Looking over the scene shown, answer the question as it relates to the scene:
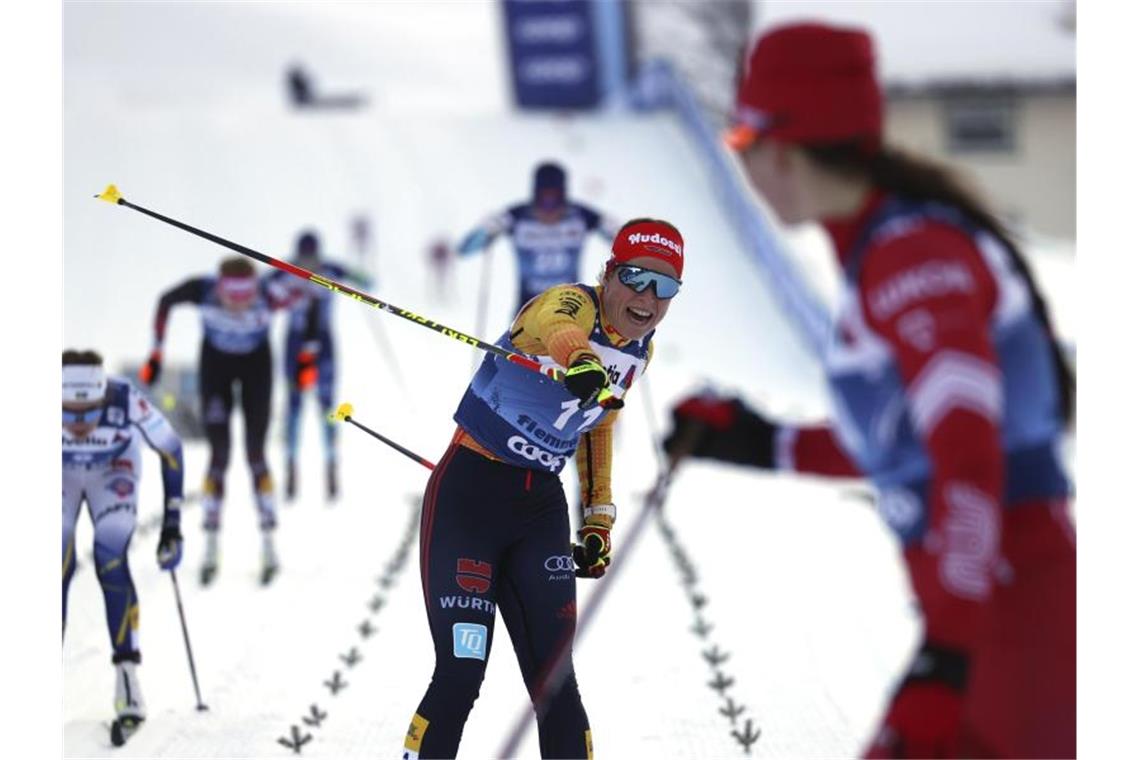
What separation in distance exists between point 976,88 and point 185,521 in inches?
506

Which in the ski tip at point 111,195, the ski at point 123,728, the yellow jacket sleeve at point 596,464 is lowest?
the ski at point 123,728

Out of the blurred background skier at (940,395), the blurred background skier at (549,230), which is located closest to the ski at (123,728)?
the blurred background skier at (940,395)

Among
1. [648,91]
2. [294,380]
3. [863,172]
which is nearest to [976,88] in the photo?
[648,91]

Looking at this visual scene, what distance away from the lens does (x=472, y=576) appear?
3.40m

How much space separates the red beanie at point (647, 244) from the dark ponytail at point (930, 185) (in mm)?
908

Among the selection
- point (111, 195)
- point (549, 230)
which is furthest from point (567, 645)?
point (549, 230)

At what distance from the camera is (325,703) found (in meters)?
5.13

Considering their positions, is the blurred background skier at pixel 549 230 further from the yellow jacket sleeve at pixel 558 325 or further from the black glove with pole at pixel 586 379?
the black glove with pole at pixel 586 379

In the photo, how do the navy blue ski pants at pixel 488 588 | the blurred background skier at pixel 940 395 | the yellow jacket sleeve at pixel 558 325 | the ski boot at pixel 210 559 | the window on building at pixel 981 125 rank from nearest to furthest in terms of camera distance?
the blurred background skier at pixel 940 395 < the yellow jacket sleeve at pixel 558 325 < the navy blue ski pants at pixel 488 588 < the ski boot at pixel 210 559 < the window on building at pixel 981 125

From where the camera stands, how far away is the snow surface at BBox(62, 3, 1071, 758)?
5.07m

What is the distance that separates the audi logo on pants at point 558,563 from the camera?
3.46 metres

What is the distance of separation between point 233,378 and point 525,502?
12.7 ft

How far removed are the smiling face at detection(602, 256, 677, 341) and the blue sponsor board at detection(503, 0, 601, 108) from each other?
19.4m
